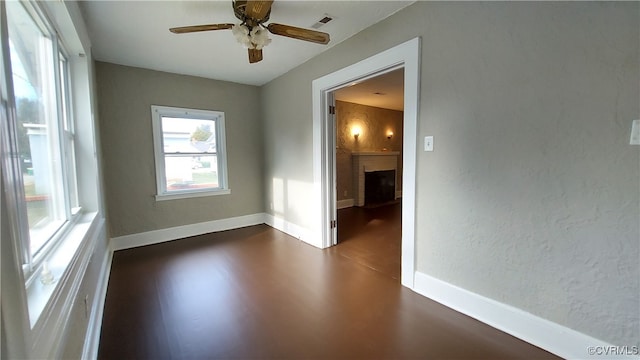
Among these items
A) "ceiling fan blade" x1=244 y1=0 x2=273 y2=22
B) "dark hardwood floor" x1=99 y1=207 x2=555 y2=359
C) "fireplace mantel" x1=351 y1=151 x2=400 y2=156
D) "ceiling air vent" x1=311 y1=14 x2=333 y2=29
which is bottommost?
"dark hardwood floor" x1=99 y1=207 x2=555 y2=359

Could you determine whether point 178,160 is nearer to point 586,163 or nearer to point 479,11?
point 479,11

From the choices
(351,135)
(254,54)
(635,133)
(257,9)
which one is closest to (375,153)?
(351,135)

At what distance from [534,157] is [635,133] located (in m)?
0.41

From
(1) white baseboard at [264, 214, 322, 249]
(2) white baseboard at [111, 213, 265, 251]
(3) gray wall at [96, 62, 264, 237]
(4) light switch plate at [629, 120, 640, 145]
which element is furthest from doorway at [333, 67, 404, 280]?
(4) light switch plate at [629, 120, 640, 145]

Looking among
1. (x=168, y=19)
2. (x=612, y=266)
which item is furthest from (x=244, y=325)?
(x=168, y=19)

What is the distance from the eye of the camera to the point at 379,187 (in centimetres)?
658

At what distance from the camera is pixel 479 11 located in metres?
1.82

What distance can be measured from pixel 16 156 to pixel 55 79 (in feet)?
5.08

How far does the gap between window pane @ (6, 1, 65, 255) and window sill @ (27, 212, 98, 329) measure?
0.30 feet

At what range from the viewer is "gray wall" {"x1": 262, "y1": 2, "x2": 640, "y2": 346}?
4.52 feet

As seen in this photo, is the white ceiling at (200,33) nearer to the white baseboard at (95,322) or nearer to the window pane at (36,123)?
the window pane at (36,123)

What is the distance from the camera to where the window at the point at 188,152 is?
3.83 metres

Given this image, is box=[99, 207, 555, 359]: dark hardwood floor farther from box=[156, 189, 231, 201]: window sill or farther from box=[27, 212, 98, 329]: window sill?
box=[156, 189, 231, 201]: window sill

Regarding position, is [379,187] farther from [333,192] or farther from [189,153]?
[189,153]
